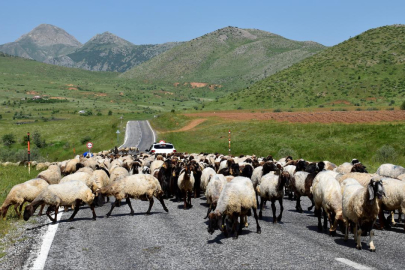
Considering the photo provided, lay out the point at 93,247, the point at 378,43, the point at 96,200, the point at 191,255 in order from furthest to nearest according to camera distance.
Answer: the point at 378,43, the point at 96,200, the point at 93,247, the point at 191,255

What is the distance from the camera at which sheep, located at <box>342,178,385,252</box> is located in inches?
388

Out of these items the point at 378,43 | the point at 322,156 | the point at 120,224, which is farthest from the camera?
the point at 378,43

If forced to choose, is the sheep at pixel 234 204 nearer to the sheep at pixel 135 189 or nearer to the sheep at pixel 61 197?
the sheep at pixel 135 189

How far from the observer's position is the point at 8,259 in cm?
961

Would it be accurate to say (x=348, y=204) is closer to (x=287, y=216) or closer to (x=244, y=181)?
(x=244, y=181)

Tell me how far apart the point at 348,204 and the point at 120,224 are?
704 centimetres

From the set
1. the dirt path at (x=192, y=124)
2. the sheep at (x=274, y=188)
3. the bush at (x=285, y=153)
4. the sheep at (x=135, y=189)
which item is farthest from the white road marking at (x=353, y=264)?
the dirt path at (x=192, y=124)

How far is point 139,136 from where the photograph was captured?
80438 mm

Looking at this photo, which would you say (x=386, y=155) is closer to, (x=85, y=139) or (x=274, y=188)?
(x=274, y=188)

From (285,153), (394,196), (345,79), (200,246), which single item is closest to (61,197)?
(200,246)

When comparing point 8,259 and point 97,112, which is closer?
point 8,259

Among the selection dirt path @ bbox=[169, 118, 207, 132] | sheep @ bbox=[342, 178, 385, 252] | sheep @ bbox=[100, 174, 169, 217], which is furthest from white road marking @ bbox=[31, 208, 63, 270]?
dirt path @ bbox=[169, 118, 207, 132]

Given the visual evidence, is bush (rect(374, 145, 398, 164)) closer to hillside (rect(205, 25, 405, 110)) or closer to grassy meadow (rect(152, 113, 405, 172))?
grassy meadow (rect(152, 113, 405, 172))

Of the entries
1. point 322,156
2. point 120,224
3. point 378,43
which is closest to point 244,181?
point 120,224
